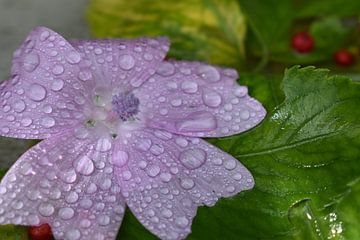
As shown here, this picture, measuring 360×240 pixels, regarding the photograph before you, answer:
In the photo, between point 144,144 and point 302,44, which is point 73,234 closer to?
point 144,144

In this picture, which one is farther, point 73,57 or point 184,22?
point 184,22

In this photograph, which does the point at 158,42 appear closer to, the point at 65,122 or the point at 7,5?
the point at 65,122

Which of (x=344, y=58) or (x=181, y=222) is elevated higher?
(x=181, y=222)

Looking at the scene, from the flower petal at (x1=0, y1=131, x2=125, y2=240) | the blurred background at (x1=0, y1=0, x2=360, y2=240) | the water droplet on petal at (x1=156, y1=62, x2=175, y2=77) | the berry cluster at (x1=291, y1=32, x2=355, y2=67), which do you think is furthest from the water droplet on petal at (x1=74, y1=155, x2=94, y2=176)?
the berry cluster at (x1=291, y1=32, x2=355, y2=67)

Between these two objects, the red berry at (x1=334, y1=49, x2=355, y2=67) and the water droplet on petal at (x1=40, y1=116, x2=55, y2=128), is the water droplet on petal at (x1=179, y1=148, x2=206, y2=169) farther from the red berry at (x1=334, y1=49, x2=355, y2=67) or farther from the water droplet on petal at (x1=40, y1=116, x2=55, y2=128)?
the red berry at (x1=334, y1=49, x2=355, y2=67)

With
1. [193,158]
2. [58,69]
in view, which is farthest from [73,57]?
[193,158]

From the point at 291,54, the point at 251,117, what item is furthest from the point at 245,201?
the point at 291,54
